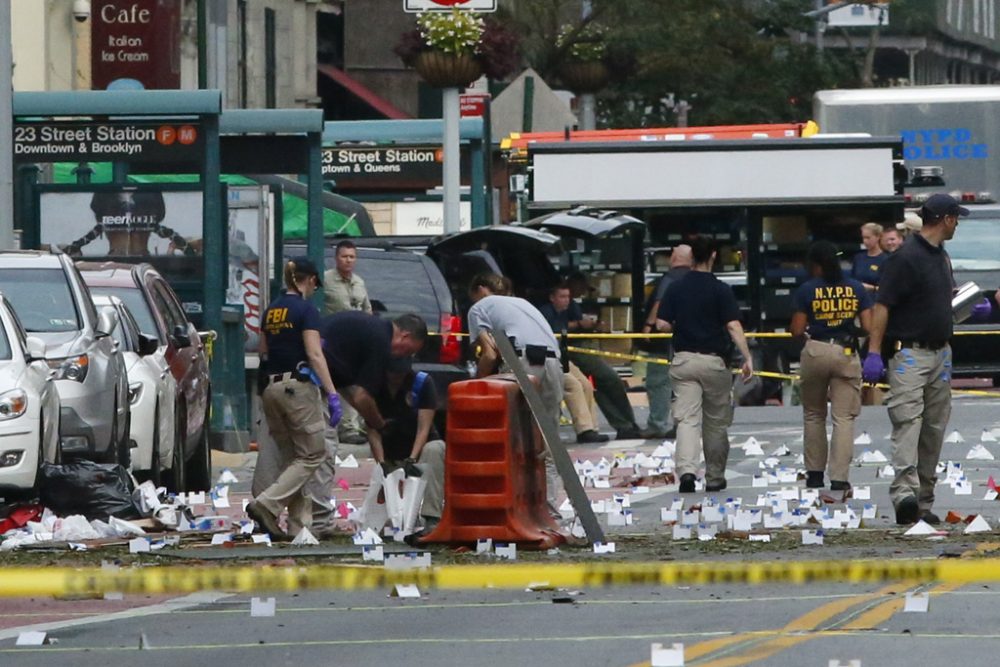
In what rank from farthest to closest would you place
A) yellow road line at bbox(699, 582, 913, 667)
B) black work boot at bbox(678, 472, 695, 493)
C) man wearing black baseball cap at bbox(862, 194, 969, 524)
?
black work boot at bbox(678, 472, 695, 493)
man wearing black baseball cap at bbox(862, 194, 969, 524)
yellow road line at bbox(699, 582, 913, 667)

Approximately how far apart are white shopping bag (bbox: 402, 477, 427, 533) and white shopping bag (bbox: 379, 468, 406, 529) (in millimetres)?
32

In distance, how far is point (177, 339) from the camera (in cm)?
1881

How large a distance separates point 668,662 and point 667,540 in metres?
5.16

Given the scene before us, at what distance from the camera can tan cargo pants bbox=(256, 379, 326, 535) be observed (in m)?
14.1

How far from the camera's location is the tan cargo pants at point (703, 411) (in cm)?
1755

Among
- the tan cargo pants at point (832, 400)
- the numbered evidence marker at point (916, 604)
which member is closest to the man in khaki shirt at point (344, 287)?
the tan cargo pants at point (832, 400)

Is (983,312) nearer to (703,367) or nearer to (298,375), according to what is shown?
(703,367)

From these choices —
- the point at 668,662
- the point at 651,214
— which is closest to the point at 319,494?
the point at 668,662

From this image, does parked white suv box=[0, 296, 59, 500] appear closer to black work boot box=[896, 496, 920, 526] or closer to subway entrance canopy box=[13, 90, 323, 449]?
black work boot box=[896, 496, 920, 526]

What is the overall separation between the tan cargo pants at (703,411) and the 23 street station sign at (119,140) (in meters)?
5.71

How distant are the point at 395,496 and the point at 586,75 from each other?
2995 centimetres

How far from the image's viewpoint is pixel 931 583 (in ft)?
36.3

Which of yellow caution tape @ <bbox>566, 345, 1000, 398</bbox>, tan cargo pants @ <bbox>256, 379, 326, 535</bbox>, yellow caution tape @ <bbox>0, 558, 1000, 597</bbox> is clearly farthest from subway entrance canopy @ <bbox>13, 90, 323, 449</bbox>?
yellow caution tape @ <bbox>0, 558, 1000, 597</bbox>

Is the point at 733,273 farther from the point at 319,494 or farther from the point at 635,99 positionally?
the point at 635,99
